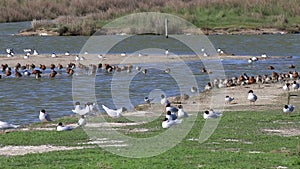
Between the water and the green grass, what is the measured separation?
238 inches

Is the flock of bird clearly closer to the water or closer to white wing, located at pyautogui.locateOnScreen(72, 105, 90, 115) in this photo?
white wing, located at pyautogui.locateOnScreen(72, 105, 90, 115)

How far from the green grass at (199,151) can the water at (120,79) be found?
19.8ft

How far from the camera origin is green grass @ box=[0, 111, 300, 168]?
12.0 metres

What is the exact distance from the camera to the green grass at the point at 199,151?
12.0 m

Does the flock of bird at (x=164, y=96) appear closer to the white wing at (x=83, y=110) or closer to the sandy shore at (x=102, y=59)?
the white wing at (x=83, y=110)

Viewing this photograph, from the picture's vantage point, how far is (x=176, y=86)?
104ft

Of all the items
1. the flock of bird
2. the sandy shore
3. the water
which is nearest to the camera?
the flock of bird

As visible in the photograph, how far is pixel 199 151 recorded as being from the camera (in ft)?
43.5

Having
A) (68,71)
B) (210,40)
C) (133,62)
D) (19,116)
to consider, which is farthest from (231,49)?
(19,116)

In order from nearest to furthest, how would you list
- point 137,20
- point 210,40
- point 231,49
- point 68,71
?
point 68,71 < point 231,49 < point 210,40 < point 137,20

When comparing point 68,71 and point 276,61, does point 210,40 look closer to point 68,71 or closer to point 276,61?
point 276,61

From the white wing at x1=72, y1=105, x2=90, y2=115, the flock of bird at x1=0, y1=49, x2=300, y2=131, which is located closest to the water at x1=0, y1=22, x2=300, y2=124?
the flock of bird at x1=0, y1=49, x2=300, y2=131

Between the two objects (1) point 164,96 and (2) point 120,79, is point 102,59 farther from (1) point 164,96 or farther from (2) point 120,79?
(1) point 164,96

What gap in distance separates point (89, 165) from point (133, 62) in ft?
95.1
